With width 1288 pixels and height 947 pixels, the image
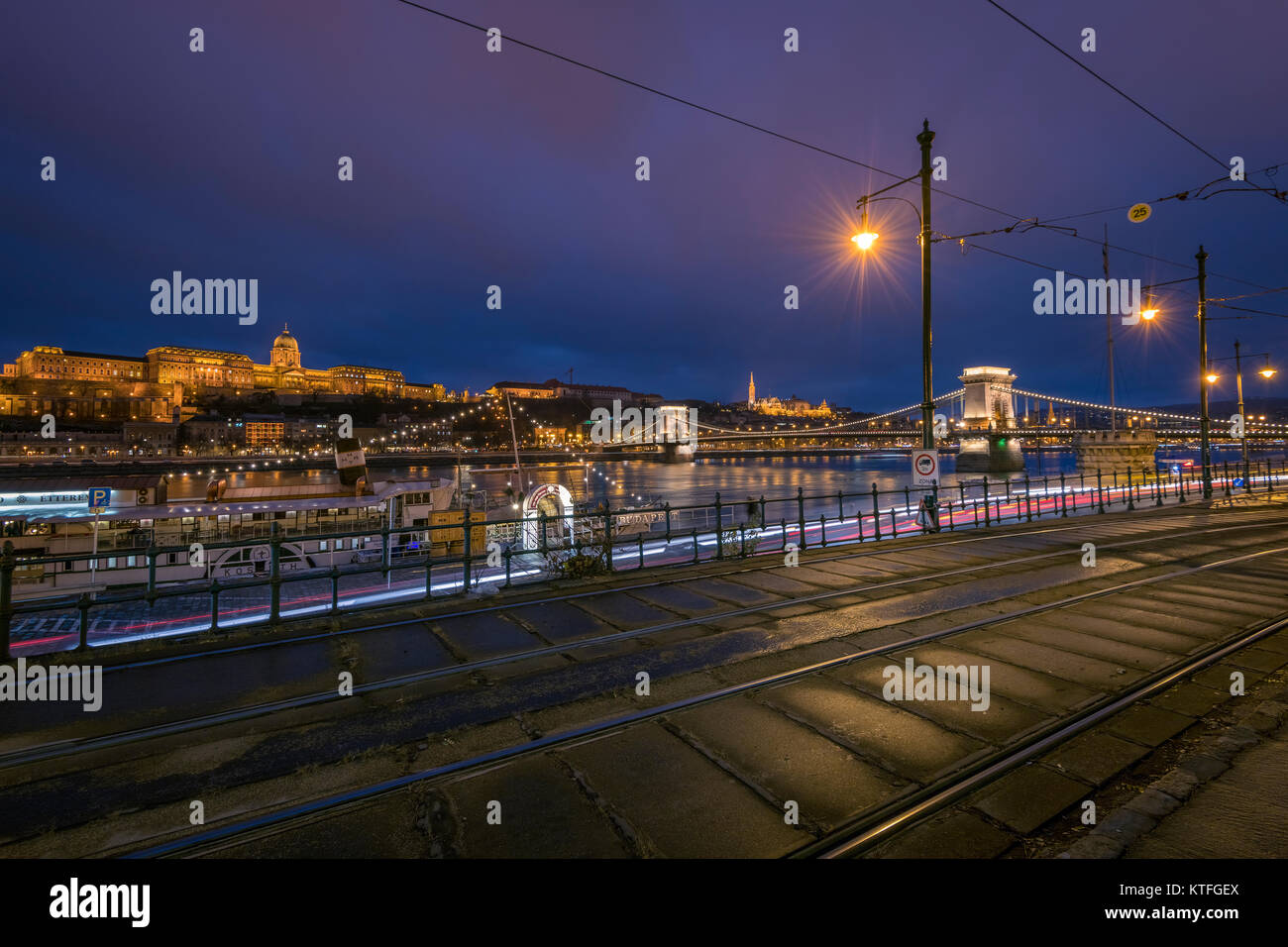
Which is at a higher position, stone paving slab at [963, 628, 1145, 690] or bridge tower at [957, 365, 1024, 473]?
bridge tower at [957, 365, 1024, 473]

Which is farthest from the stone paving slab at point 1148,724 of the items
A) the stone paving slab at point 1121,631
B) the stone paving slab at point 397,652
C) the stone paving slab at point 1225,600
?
the stone paving slab at point 397,652

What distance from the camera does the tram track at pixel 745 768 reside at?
129 inches

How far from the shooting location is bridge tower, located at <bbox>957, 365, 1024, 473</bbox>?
93050mm

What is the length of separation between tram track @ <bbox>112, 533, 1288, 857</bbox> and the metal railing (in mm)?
2449

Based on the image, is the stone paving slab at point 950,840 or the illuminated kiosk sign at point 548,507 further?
the illuminated kiosk sign at point 548,507

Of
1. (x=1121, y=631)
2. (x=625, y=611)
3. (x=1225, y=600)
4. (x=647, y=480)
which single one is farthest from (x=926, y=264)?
(x=647, y=480)

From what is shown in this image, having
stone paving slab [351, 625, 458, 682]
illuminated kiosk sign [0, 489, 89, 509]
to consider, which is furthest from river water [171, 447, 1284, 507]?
stone paving slab [351, 625, 458, 682]

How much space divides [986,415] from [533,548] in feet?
339

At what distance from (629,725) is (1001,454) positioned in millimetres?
101124

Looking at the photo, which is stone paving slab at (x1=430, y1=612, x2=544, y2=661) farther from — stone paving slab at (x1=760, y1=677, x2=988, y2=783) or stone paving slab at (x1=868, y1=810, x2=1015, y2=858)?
stone paving slab at (x1=868, y1=810, x2=1015, y2=858)

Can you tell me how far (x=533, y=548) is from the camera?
16.0 metres

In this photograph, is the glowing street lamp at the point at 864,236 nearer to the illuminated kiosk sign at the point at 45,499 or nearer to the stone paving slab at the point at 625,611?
the stone paving slab at the point at 625,611

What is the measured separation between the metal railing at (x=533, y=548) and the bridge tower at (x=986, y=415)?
49518mm

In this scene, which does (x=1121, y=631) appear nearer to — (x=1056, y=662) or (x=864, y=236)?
(x=1056, y=662)
